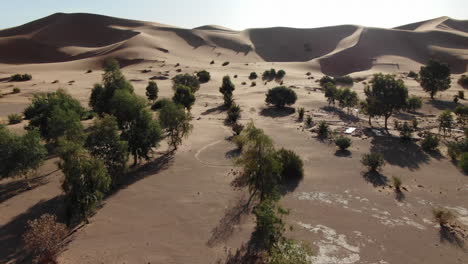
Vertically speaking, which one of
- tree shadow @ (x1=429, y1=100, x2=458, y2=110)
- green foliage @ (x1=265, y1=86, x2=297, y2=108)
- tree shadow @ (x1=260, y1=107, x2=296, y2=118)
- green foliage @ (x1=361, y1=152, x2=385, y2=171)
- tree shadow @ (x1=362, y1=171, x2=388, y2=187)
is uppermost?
green foliage @ (x1=265, y1=86, x2=297, y2=108)

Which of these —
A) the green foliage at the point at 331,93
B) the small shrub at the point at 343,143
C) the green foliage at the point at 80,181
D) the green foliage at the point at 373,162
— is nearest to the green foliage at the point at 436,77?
the green foliage at the point at 331,93

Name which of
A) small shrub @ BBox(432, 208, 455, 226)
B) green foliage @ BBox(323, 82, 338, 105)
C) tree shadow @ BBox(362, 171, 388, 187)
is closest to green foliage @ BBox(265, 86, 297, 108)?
green foliage @ BBox(323, 82, 338, 105)

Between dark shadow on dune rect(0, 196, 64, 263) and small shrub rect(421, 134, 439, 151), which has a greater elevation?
small shrub rect(421, 134, 439, 151)

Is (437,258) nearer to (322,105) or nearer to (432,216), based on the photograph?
(432,216)

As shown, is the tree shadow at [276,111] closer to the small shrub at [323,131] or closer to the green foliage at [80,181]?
the small shrub at [323,131]

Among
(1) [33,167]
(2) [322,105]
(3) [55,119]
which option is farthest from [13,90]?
(2) [322,105]

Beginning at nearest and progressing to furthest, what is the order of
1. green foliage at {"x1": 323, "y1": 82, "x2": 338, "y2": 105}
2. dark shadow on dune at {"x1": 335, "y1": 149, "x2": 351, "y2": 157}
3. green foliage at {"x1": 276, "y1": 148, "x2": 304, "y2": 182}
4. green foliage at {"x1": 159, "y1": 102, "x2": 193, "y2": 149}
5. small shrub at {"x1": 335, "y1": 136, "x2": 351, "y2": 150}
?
green foliage at {"x1": 276, "y1": 148, "x2": 304, "y2": 182}, green foliage at {"x1": 159, "y1": 102, "x2": 193, "y2": 149}, dark shadow on dune at {"x1": 335, "y1": 149, "x2": 351, "y2": 157}, small shrub at {"x1": 335, "y1": 136, "x2": 351, "y2": 150}, green foliage at {"x1": 323, "y1": 82, "x2": 338, "y2": 105}

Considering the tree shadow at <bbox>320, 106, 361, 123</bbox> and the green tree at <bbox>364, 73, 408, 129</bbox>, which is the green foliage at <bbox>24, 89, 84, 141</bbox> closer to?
the green tree at <bbox>364, 73, 408, 129</bbox>

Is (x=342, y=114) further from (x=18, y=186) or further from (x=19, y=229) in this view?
(x=19, y=229)
